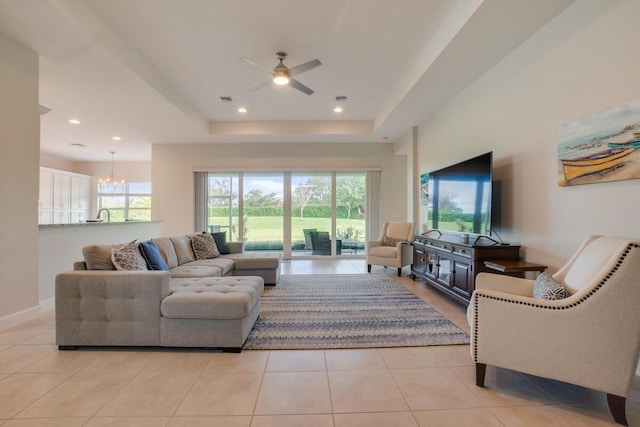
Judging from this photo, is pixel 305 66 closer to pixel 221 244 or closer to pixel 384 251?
pixel 221 244

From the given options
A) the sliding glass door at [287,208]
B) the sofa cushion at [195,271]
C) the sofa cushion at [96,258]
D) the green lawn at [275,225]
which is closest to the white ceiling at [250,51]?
the sliding glass door at [287,208]

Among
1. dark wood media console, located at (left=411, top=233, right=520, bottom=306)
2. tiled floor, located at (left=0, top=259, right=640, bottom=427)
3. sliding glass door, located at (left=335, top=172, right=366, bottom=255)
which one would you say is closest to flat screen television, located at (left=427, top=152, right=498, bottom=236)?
dark wood media console, located at (left=411, top=233, right=520, bottom=306)

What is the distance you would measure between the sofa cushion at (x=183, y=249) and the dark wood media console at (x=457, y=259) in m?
3.33

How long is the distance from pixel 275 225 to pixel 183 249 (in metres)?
3.19

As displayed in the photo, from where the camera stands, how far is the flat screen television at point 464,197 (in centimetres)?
319

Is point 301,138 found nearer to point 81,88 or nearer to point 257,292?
point 81,88

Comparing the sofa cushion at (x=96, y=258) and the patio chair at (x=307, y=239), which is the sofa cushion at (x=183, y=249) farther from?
the patio chair at (x=307, y=239)

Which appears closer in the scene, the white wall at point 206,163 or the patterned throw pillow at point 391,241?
the patterned throw pillow at point 391,241

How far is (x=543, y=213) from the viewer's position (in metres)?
2.76

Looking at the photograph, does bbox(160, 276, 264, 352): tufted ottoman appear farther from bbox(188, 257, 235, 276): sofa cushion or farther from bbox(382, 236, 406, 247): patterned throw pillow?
bbox(382, 236, 406, 247): patterned throw pillow

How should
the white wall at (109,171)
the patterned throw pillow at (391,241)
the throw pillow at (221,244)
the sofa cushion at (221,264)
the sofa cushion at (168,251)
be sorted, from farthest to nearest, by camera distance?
the white wall at (109,171)
the patterned throw pillow at (391,241)
the throw pillow at (221,244)
the sofa cushion at (221,264)
the sofa cushion at (168,251)

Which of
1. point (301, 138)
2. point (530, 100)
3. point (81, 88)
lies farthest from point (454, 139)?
point (81, 88)

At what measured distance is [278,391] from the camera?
1.85 meters

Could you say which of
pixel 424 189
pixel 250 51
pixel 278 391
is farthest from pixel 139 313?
pixel 424 189
